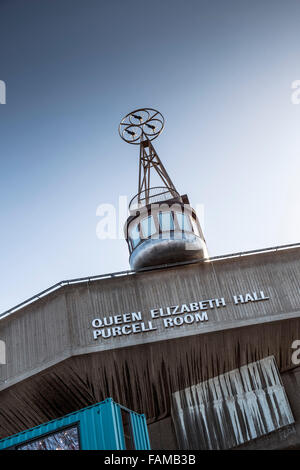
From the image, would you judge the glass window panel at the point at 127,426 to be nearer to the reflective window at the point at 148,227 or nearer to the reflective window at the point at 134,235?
the reflective window at the point at 148,227

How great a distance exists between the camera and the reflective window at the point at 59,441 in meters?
15.0

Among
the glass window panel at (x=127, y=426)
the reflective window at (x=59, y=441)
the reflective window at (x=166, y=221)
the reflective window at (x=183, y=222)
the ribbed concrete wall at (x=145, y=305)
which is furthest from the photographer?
the reflective window at (x=183, y=222)

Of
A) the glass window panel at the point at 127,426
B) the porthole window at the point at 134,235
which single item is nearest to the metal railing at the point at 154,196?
the porthole window at the point at 134,235

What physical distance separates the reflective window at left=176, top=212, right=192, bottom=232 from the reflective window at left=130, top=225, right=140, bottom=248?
226 centimetres

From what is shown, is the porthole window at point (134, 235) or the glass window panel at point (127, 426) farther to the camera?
the porthole window at point (134, 235)

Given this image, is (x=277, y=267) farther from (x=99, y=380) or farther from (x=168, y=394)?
(x=99, y=380)

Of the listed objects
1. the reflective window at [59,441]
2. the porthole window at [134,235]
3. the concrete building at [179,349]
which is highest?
the porthole window at [134,235]

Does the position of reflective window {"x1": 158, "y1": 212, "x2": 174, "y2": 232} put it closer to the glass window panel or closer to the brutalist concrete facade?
the brutalist concrete facade

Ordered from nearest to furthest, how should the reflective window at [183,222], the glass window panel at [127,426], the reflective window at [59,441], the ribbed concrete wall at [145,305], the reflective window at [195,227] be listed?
the reflective window at [59,441] → the glass window panel at [127,426] → the ribbed concrete wall at [145,305] → the reflective window at [183,222] → the reflective window at [195,227]

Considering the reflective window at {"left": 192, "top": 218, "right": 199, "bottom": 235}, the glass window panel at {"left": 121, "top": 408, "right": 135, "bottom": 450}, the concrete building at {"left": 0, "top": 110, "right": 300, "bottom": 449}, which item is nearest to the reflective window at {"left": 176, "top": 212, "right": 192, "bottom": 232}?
the reflective window at {"left": 192, "top": 218, "right": 199, "bottom": 235}

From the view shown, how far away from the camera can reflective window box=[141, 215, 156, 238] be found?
81.4 feet

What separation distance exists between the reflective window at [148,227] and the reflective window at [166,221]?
16.7 inches

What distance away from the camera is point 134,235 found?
2573 cm
